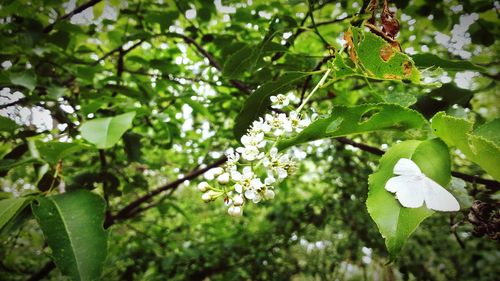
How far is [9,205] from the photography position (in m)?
0.95

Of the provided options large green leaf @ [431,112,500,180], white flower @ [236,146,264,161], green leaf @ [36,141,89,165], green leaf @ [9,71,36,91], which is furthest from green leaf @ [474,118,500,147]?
green leaf @ [9,71,36,91]

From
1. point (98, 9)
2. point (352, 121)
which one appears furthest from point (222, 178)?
point (98, 9)

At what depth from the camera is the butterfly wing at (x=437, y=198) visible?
1.76 ft

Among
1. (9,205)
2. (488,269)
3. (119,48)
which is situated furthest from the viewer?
(488,269)

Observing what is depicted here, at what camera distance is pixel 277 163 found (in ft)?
2.39

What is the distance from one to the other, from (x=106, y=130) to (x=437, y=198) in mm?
937

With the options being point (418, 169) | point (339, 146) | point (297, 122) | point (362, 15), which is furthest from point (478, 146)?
point (339, 146)

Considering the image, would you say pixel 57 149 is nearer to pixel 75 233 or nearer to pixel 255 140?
pixel 75 233

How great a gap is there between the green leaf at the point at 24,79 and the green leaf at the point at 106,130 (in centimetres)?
50

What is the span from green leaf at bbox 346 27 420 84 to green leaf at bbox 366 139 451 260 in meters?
0.13

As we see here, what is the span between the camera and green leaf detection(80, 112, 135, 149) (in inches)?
40.2

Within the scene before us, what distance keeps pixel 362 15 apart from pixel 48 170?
4.23 ft

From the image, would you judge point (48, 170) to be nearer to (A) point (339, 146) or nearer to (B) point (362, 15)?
(B) point (362, 15)

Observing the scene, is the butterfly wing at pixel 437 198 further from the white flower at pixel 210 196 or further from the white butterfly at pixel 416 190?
the white flower at pixel 210 196
